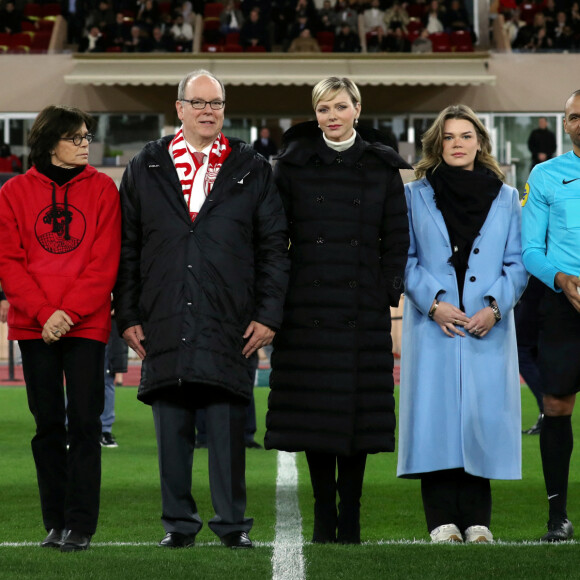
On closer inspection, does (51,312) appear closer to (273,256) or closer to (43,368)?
(43,368)

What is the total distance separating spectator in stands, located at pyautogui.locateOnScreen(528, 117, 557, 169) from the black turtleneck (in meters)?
22.8

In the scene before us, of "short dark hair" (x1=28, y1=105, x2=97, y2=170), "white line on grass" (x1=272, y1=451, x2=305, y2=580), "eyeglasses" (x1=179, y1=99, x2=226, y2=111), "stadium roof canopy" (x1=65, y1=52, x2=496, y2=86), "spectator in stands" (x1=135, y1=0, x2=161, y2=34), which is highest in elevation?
"spectator in stands" (x1=135, y1=0, x2=161, y2=34)

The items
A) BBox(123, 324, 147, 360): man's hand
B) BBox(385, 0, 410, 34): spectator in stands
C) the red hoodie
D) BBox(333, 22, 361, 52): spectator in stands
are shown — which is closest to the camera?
the red hoodie

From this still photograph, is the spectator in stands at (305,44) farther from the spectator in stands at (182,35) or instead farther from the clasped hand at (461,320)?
the clasped hand at (461,320)

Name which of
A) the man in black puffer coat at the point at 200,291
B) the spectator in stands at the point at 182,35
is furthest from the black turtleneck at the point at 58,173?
the spectator in stands at the point at 182,35

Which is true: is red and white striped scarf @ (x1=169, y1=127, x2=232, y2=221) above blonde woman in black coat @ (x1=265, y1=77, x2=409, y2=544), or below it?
above

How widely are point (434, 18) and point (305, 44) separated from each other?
3.38 m

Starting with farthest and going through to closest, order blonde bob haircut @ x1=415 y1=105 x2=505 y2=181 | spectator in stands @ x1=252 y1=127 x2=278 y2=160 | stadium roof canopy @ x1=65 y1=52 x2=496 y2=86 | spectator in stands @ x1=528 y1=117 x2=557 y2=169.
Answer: stadium roof canopy @ x1=65 y1=52 x2=496 y2=86 < spectator in stands @ x1=528 y1=117 x2=557 y2=169 < spectator in stands @ x1=252 y1=127 x2=278 y2=160 < blonde bob haircut @ x1=415 y1=105 x2=505 y2=181

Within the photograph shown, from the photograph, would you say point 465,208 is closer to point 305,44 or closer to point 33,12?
point 305,44

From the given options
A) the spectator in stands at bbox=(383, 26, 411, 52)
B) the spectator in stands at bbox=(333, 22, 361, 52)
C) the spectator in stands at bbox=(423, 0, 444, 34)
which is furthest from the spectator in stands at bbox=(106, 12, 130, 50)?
the spectator in stands at bbox=(423, 0, 444, 34)

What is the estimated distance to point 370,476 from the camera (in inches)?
341

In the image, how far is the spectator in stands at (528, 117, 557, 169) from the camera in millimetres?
27281

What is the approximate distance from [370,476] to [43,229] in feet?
13.3

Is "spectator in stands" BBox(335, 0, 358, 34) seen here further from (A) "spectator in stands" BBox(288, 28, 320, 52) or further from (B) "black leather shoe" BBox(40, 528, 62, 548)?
(B) "black leather shoe" BBox(40, 528, 62, 548)
